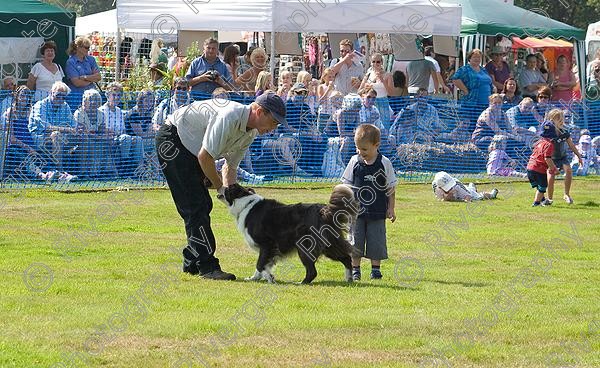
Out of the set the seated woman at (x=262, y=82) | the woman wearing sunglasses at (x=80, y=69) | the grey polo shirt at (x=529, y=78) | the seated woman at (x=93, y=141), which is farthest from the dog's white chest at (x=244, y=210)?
the grey polo shirt at (x=529, y=78)

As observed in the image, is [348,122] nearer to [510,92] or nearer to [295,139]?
[295,139]

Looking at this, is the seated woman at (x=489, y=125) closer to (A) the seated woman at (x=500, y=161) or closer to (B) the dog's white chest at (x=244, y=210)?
(A) the seated woman at (x=500, y=161)

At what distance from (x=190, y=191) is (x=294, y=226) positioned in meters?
0.89

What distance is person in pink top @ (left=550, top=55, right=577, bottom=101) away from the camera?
24453 millimetres

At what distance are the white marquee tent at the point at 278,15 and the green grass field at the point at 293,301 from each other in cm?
653

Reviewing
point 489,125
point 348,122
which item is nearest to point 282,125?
point 348,122

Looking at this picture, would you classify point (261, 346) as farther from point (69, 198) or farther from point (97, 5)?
point (97, 5)

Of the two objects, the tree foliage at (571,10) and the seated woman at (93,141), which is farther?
the tree foliage at (571,10)

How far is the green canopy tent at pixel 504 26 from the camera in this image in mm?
23763

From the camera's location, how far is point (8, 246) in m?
11.0

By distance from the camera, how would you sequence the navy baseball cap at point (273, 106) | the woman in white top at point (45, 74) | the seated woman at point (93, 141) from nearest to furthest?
the navy baseball cap at point (273, 106) → the seated woman at point (93, 141) → the woman in white top at point (45, 74)

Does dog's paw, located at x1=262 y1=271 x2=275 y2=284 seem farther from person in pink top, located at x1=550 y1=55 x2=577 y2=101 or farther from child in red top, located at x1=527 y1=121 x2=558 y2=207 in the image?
person in pink top, located at x1=550 y1=55 x2=577 y2=101

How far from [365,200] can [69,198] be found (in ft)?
21.8

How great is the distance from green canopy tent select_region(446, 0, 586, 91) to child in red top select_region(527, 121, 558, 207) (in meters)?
7.60
